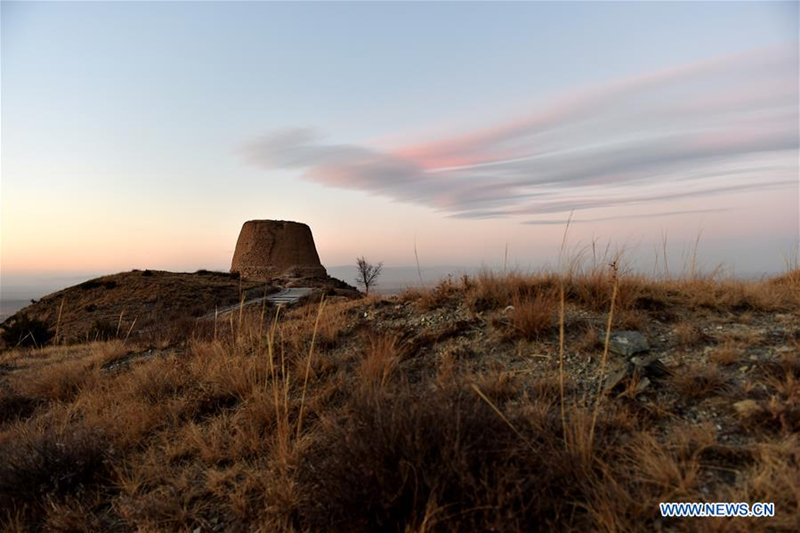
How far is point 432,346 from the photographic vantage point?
4258 millimetres

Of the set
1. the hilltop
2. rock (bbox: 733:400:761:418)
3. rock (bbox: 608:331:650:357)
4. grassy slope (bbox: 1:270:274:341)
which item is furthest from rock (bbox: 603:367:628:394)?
grassy slope (bbox: 1:270:274:341)

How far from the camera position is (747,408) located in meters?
2.49

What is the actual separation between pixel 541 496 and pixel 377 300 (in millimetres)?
4482

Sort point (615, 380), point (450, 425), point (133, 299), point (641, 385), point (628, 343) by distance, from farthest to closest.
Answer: point (133, 299) → point (628, 343) → point (615, 380) → point (641, 385) → point (450, 425)

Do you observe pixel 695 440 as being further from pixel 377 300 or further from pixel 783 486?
pixel 377 300

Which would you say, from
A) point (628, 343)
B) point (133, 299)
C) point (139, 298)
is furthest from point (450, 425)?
point (133, 299)

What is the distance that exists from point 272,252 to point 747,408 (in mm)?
25187

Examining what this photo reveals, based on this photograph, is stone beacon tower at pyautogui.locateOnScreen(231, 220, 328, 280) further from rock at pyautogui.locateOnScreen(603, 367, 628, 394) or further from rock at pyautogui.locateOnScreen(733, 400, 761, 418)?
rock at pyautogui.locateOnScreen(733, 400, 761, 418)

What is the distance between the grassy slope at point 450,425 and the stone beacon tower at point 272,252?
20199 millimetres

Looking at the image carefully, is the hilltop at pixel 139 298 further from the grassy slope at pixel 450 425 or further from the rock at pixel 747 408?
the rock at pixel 747 408

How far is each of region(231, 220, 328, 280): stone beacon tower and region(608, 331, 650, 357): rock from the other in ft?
73.9

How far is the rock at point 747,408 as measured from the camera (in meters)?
2.45

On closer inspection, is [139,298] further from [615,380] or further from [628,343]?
[615,380]

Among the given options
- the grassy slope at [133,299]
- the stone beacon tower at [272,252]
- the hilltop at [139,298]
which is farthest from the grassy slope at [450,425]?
the stone beacon tower at [272,252]
